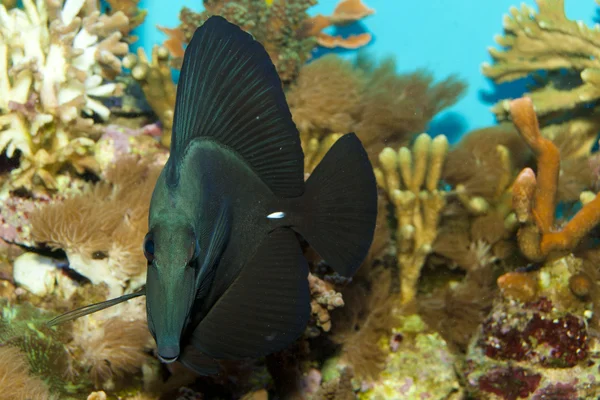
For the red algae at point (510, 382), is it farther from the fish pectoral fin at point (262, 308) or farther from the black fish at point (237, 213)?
the fish pectoral fin at point (262, 308)

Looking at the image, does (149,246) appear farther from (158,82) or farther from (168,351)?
(158,82)

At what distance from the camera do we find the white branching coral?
3.26 m

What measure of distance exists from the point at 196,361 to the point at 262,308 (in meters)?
0.28

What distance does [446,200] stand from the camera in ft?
12.1

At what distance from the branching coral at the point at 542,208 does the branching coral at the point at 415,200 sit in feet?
1.80

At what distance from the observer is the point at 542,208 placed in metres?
3.23

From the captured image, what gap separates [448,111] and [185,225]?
12.2 ft

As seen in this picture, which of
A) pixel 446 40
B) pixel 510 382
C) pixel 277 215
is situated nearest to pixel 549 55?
pixel 446 40

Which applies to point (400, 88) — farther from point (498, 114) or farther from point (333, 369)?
point (333, 369)

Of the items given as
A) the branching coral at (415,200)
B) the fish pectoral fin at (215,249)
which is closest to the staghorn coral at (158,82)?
the branching coral at (415,200)

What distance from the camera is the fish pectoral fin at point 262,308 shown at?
4.98ft

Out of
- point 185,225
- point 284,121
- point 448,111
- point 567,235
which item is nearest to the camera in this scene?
point 185,225

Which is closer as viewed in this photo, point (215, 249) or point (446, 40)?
point (215, 249)

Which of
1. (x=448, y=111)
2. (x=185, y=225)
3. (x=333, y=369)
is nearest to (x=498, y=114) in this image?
(x=448, y=111)
